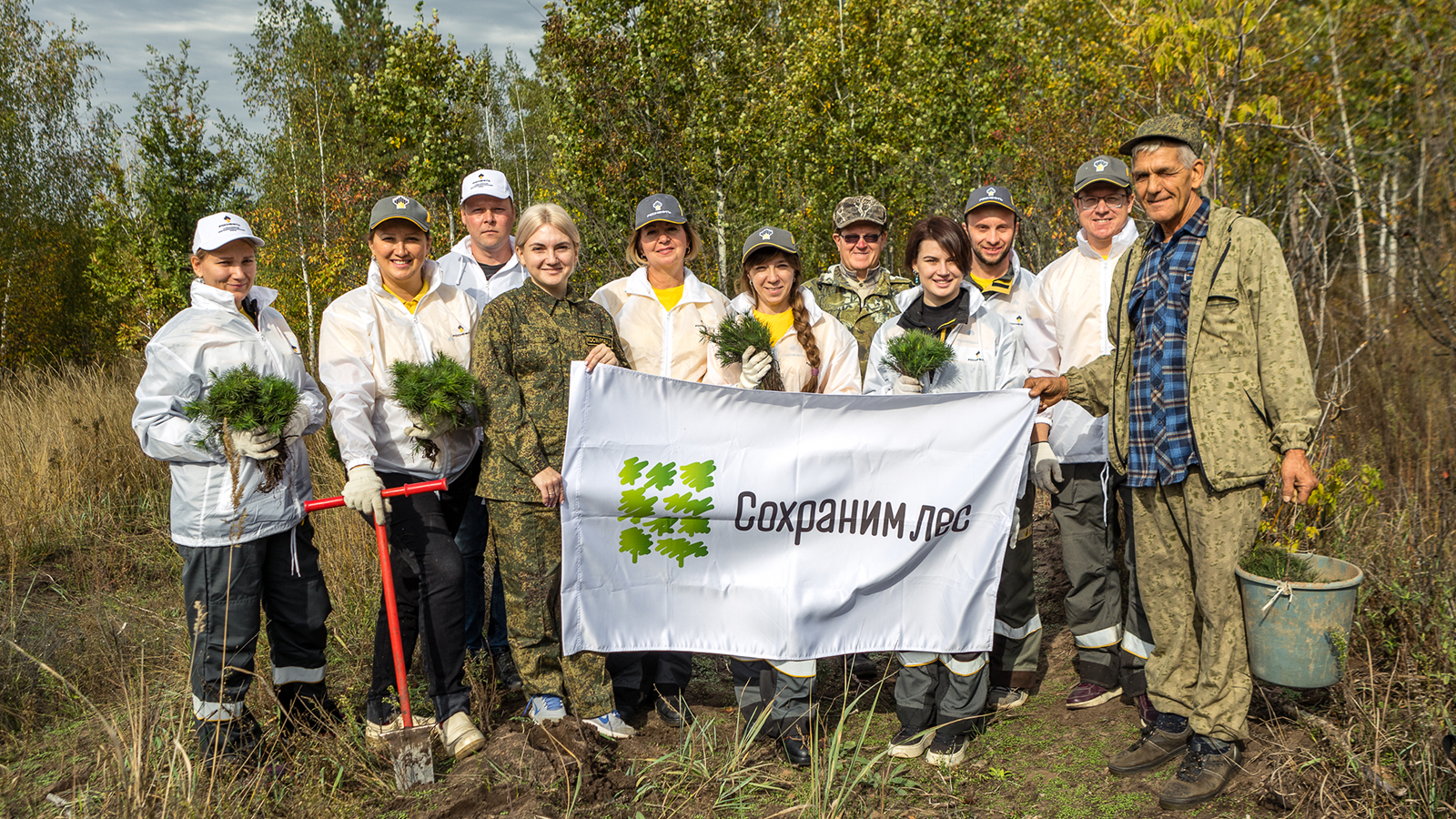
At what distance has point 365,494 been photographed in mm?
3668

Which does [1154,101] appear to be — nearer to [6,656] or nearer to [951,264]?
[951,264]

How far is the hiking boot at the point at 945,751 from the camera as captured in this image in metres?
3.86

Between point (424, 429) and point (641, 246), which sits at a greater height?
point (641, 246)

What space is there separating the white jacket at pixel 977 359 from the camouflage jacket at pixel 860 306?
38.0 inches

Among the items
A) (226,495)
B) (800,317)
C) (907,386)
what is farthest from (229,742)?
(907,386)

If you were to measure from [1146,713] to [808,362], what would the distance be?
230 cm

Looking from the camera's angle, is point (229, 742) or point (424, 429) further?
point (424, 429)

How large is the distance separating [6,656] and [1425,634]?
25.0ft

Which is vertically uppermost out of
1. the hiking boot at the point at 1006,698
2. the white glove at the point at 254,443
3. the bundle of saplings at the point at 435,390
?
the bundle of saplings at the point at 435,390

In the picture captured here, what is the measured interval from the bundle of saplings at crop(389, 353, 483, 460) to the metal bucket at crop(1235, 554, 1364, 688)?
328 centimetres

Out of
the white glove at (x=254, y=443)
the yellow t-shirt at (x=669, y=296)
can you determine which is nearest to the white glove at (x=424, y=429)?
the white glove at (x=254, y=443)

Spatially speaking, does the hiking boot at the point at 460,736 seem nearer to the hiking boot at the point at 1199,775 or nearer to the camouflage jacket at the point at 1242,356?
the hiking boot at the point at 1199,775

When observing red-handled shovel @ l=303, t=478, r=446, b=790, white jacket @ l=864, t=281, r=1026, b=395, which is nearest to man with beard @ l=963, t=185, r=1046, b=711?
white jacket @ l=864, t=281, r=1026, b=395

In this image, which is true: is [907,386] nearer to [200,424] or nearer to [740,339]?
[740,339]
